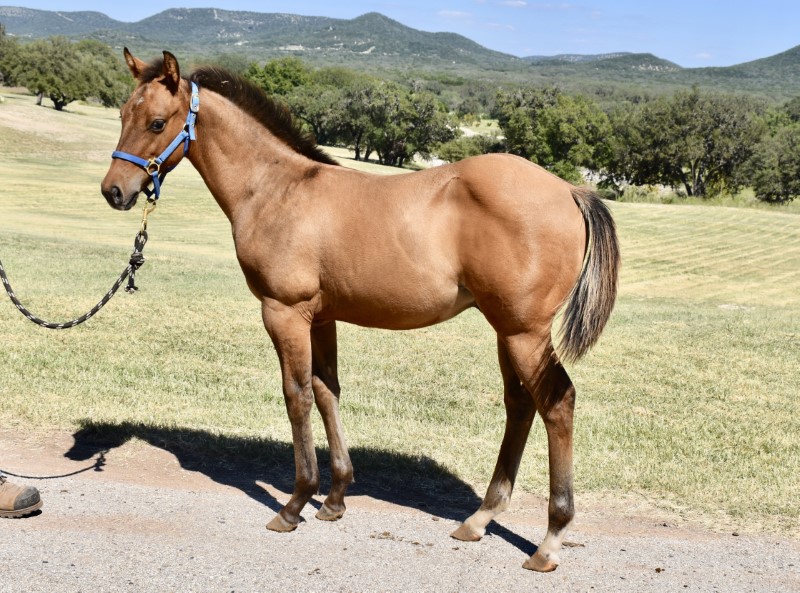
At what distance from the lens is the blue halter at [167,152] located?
5.14m

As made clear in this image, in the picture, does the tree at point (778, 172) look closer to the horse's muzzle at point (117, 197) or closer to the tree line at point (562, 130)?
the tree line at point (562, 130)

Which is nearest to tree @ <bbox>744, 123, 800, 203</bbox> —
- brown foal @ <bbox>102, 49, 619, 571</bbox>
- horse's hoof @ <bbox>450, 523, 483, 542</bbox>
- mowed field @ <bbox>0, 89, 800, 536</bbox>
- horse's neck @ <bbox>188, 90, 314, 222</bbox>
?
mowed field @ <bbox>0, 89, 800, 536</bbox>

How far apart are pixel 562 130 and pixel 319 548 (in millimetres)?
65449

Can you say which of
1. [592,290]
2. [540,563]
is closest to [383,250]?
[592,290]

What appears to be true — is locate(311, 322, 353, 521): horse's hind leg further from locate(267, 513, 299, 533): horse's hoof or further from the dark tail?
the dark tail

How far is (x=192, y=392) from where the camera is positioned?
8.09 m

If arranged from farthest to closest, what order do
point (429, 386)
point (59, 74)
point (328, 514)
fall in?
point (59, 74) → point (429, 386) → point (328, 514)

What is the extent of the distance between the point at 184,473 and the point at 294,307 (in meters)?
1.86

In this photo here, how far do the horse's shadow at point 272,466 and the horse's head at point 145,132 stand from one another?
2241 mm

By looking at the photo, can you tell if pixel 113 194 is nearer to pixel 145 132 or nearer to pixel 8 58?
pixel 145 132

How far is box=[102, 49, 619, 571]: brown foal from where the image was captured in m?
4.65

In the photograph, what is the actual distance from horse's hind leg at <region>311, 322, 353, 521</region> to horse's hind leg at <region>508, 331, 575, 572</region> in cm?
138

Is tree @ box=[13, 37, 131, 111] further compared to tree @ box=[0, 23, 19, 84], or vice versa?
tree @ box=[0, 23, 19, 84]

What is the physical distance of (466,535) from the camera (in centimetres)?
496
